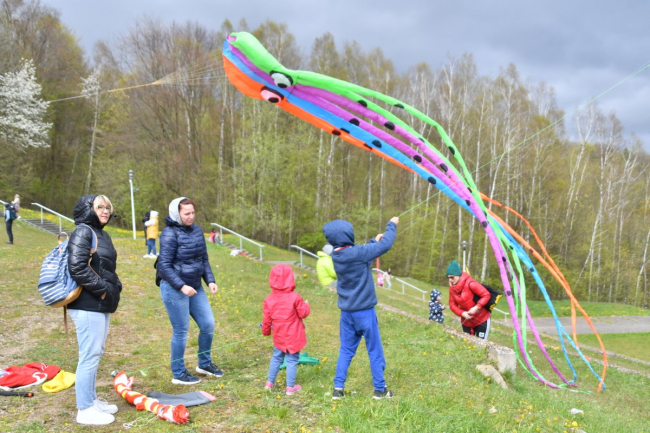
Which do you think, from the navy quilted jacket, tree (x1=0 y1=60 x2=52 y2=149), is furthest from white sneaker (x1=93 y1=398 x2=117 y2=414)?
tree (x1=0 y1=60 x2=52 y2=149)

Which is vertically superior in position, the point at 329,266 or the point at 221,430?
the point at 329,266

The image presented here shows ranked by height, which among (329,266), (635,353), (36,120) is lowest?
(635,353)

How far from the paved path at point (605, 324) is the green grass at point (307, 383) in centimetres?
859

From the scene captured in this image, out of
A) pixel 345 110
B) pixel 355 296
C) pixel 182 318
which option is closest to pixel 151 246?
pixel 182 318

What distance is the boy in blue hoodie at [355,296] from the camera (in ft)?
13.2

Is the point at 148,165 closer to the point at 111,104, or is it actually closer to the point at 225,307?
the point at 111,104

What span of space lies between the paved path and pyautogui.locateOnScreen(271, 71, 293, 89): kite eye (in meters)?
15.2

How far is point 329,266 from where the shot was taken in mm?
4762

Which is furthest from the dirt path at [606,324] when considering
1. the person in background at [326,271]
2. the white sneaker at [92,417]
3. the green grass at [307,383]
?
the white sneaker at [92,417]

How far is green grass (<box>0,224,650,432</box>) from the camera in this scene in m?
3.60

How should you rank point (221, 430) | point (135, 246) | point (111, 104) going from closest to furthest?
1. point (221, 430)
2. point (135, 246)
3. point (111, 104)

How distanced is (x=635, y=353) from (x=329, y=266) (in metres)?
13.7

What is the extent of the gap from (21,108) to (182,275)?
3042cm

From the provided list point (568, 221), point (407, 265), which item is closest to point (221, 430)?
point (407, 265)
